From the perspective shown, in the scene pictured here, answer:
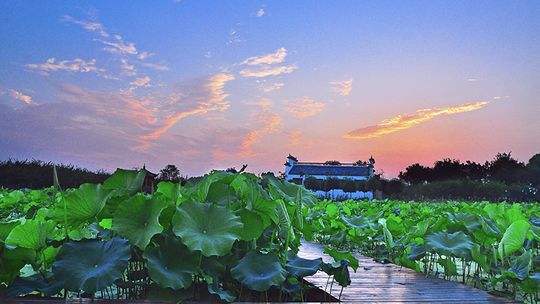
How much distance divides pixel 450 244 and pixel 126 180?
174 centimetres

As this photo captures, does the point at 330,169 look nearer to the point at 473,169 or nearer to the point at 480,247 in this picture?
the point at 473,169

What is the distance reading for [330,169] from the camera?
133 ft

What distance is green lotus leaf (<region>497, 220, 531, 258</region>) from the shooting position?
2.72 metres

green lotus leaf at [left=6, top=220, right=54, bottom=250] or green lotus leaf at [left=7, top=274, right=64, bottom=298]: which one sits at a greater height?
green lotus leaf at [left=6, top=220, right=54, bottom=250]

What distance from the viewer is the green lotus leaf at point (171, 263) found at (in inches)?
69.4

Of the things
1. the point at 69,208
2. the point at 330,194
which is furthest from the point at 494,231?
the point at 330,194

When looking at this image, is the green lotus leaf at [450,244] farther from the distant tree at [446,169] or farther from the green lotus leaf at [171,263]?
the distant tree at [446,169]

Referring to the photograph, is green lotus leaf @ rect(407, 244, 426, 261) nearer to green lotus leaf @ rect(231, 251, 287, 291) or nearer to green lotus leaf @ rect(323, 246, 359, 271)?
green lotus leaf @ rect(323, 246, 359, 271)

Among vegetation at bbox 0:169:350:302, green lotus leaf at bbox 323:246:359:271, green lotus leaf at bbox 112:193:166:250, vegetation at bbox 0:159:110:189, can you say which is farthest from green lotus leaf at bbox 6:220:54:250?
vegetation at bbox 0:159:110:189

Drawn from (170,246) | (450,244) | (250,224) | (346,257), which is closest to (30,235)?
(170,246)

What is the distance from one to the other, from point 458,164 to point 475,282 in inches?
1424

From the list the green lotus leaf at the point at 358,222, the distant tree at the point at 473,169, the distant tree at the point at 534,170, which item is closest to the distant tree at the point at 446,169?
the distant tree at the point at 473,169

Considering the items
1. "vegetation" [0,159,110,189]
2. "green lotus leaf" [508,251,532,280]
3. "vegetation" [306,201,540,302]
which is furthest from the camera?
"vegetation" [0,159,110,189]

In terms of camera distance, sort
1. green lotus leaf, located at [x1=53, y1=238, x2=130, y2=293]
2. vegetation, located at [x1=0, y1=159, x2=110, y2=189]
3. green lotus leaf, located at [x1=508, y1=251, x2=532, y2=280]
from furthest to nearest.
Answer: vegetation, located at [x1=0, y1=159, x2=110, y2=189] → green lotus leaf, located at [x1=508, y1=251, x2=532, y2=280] → green lotus leaf, located at [x1=53, y1=238, x2=130, y2=293]
